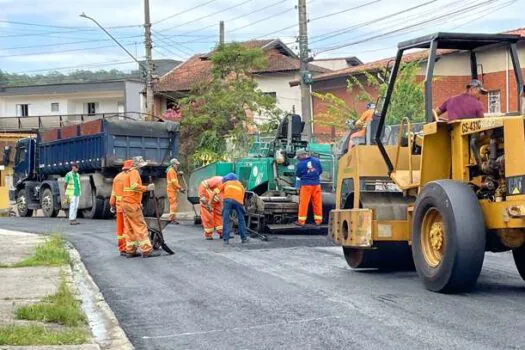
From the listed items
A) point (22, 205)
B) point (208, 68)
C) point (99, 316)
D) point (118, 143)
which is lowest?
point (99, 316)

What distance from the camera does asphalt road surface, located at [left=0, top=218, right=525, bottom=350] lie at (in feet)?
23.7

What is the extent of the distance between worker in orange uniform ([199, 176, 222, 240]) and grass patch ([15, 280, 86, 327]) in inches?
341

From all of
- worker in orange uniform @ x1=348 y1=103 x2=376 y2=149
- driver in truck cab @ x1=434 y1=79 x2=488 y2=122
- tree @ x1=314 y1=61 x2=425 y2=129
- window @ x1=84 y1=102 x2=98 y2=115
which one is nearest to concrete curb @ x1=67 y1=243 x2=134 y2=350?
driver in truck cab @ x1=434 y1=79 x2=488 y2=122

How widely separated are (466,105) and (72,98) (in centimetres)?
5463

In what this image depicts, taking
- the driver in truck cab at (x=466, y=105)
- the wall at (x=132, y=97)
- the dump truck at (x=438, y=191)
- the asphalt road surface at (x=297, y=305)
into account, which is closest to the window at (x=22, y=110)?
the wall at (x=132, y=97)

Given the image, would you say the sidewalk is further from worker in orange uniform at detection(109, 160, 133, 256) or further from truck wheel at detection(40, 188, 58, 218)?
truck wheel at detection(40, 188, 58, 218)

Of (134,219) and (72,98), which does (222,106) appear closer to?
(134,219)

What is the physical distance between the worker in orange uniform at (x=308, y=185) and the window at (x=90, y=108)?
149 ft

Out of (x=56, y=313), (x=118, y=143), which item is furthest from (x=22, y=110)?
(x=56, y=313)

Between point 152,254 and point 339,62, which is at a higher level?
point 339,62

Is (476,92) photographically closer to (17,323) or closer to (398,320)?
(398,320)

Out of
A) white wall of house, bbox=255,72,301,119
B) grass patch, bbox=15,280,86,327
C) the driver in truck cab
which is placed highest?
white wall of house, bbox=255,72,301,119

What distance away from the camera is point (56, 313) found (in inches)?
332

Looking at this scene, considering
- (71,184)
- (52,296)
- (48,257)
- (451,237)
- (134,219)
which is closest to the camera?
(451,237)
